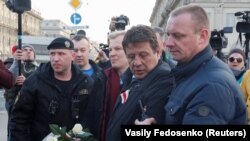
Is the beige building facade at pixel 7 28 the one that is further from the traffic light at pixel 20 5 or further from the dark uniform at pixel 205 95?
the dark uniform at pixel 205 95

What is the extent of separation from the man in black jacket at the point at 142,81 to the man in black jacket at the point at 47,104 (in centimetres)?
106

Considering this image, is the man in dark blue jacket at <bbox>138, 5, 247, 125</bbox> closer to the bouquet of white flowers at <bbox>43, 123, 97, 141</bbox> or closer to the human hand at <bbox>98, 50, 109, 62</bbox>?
the bouquet of white flowers at <bbox>43, 123, 97, 141</bbox>

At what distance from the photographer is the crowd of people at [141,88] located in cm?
205

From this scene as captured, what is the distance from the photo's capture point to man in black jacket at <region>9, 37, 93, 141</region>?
12.2 feet

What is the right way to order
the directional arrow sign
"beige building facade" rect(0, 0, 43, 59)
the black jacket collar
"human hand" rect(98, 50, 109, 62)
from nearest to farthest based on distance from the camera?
the black jacket collar, "human hand" rect(98, 50, 109, 62), the directional arrow sign, "beige building facade" rect(0, 0, 43, 59)

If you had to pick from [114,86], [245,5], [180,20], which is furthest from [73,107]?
[245,5]

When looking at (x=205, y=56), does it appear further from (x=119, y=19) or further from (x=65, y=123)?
(x=119, y=19)

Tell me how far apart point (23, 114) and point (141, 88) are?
1.59 meters

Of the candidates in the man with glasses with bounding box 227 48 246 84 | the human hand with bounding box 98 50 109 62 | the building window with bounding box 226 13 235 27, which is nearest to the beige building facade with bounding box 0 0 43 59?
the building window with bounding box 226 13 235 27

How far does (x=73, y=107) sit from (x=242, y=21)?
9.49 feet

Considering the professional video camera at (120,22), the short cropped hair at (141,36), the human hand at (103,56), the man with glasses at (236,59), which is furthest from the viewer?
the human hand at (103,56)

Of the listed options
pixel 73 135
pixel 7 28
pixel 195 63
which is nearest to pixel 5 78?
pixel 73 135

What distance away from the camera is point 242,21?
5539 millimetres

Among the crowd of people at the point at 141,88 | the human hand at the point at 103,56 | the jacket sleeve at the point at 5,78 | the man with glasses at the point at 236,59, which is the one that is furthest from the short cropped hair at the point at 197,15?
the human hand at the point at 103,56
